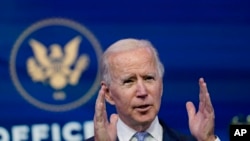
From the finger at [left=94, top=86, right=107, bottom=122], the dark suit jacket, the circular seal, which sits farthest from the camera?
the circular seal

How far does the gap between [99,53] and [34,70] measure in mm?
262

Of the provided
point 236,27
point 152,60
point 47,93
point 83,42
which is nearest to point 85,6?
point 83,42

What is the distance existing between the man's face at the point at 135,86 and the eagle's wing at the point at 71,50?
83 centimetres

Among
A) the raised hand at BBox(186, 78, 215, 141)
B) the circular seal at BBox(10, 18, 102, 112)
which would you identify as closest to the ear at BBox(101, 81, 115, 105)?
the raised hand at BBox(186, 78, 215, 141)

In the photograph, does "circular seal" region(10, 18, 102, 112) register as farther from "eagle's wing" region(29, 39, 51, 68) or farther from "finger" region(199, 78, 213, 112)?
"finger" region(199, 78, 213, 112)

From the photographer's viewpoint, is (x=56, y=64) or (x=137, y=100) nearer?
(x=137, y=100)

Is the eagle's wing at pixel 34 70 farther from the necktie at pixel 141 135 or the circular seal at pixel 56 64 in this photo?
the necktie at pixel 141 135

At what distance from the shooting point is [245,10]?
10.9 feet

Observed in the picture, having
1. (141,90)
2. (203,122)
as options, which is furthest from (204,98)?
(141,90)

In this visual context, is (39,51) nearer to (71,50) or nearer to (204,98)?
(71,50)

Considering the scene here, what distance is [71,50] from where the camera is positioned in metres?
3.16

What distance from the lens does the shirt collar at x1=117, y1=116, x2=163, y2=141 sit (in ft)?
7.50

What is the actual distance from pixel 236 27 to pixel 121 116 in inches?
45.1

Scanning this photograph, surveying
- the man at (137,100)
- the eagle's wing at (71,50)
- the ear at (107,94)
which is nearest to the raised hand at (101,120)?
the man at (137,100)
